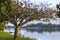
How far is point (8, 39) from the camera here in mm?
41812

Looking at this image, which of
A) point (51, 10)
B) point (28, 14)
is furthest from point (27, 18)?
point (51, 10)

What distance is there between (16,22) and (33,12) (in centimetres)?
280

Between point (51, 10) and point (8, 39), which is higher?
point (51, 10)

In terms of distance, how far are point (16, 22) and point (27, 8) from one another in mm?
2696

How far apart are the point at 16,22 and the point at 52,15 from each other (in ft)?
17.4

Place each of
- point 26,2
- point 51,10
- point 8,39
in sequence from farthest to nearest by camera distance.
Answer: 1. point 8,39
2. point 51,10
3. point 26,2

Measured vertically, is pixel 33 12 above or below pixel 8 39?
above

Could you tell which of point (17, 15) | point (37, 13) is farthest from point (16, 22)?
point (37, 13)

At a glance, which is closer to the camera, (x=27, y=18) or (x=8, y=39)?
(x=27, y=18)

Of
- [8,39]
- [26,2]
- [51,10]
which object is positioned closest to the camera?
[26,2]

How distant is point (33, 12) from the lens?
121 feet

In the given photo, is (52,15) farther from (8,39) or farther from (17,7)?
(8,39)

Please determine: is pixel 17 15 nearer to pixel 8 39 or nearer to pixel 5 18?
pixel 5 18

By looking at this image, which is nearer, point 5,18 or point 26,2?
point 26,2
